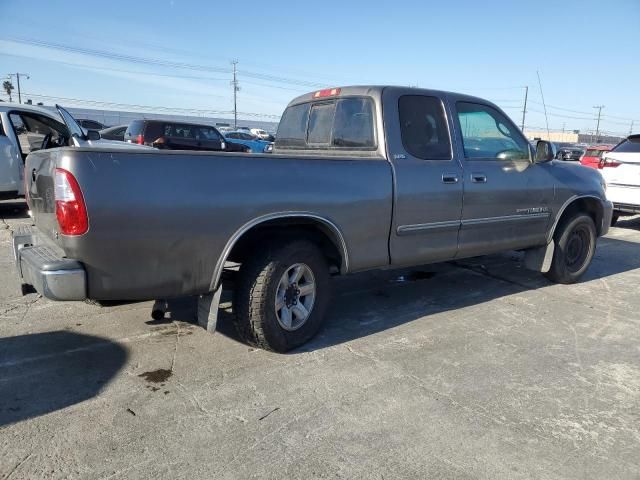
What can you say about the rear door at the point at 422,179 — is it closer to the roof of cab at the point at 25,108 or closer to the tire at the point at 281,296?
the tire at the point at 281,296

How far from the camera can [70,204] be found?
A: 277cm

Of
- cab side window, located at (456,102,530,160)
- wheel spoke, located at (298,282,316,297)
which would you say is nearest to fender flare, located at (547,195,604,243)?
cab side window, located at (456,102,530,160)

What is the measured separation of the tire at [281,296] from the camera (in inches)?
138

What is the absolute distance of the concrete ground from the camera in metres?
2.53

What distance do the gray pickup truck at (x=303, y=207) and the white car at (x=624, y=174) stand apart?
430 centimetres

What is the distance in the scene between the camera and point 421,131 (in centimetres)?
439

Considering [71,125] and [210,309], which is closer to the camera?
[210,309]

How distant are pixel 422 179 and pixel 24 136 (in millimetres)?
7617

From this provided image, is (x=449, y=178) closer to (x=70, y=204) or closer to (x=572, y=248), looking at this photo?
(x=572, y=248)

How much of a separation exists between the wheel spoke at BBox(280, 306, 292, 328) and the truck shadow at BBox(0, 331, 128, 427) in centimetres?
114

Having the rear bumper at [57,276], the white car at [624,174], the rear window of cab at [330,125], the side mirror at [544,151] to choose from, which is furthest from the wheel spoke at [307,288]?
the white car at [624,174]

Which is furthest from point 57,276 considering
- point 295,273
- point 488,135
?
point 488,135

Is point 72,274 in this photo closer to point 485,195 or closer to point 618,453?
point 618,453

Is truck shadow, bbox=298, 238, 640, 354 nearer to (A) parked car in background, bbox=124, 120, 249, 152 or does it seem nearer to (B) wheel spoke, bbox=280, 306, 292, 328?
(B) wheel spoke, bbox=280, 306, 292, 328
